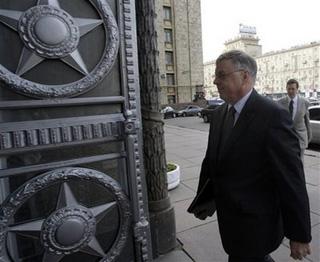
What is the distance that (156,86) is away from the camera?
272cm

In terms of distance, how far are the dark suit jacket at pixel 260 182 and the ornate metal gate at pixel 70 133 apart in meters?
0.71

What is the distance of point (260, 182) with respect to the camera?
1835 mm

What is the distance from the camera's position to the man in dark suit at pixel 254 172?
65.7 inches

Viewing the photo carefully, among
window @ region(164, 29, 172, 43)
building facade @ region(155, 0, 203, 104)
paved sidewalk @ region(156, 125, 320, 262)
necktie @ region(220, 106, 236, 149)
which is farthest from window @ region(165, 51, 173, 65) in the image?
necktie @ region(220, 106, 236, 149)

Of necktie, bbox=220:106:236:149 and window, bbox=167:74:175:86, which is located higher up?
window, bbox=167:74:175:86

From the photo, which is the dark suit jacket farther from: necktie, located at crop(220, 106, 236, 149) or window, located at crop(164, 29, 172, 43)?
window, located at crop(164, 29, 172, 43)

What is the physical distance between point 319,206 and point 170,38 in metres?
37.2

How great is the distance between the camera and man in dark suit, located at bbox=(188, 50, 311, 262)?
1670 millimetres

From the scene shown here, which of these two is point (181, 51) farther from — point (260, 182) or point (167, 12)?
point (260, 182)

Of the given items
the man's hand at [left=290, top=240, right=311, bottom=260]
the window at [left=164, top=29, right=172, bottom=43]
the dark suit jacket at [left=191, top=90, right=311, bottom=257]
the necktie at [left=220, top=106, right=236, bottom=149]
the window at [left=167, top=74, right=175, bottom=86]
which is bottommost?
the man's hand at [left=290, top=240, right=311, bottom=260]

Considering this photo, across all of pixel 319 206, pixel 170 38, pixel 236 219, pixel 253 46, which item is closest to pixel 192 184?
pixel 319 206

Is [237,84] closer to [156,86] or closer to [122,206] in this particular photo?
[156,86]

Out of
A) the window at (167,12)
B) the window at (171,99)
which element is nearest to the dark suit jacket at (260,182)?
the window at (171,99)

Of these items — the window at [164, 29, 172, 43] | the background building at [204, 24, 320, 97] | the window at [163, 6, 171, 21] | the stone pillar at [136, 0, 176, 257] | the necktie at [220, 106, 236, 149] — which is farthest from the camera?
the background building at [204, 24, 320, 97]
